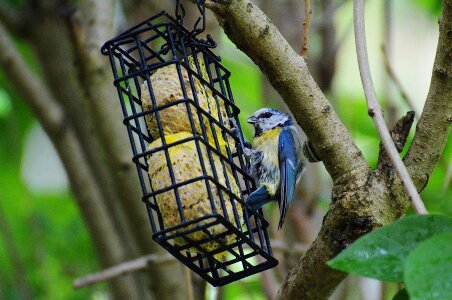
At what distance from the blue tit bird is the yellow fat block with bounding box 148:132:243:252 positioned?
36 cm

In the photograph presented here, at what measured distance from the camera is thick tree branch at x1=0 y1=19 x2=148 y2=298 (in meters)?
3.79

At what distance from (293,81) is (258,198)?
76cm

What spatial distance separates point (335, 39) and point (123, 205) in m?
1.48

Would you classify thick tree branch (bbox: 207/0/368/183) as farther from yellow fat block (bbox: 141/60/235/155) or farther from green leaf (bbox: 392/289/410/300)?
green leaf (bbox: 392/289/410/300)

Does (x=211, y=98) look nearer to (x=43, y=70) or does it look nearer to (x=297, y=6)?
(x=297, y=6)

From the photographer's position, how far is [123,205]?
3.61m

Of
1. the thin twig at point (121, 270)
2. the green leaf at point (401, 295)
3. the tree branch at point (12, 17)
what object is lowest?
the green leaf at point (401, 295)

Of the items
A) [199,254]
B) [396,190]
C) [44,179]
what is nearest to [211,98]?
[199,254]

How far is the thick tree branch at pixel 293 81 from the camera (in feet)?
6.72

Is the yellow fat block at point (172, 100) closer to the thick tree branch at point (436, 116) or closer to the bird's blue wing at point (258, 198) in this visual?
the bird's blue wing at point (258, 198)

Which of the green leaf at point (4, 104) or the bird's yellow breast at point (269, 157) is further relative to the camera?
the green leaf at point (4, 104)

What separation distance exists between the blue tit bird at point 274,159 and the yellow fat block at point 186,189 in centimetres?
36

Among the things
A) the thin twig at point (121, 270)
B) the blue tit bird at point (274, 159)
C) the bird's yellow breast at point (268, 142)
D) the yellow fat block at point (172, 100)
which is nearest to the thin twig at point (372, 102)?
the yellow fat block at point (172, 100)

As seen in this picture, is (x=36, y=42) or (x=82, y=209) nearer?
(x=82, y=209)
